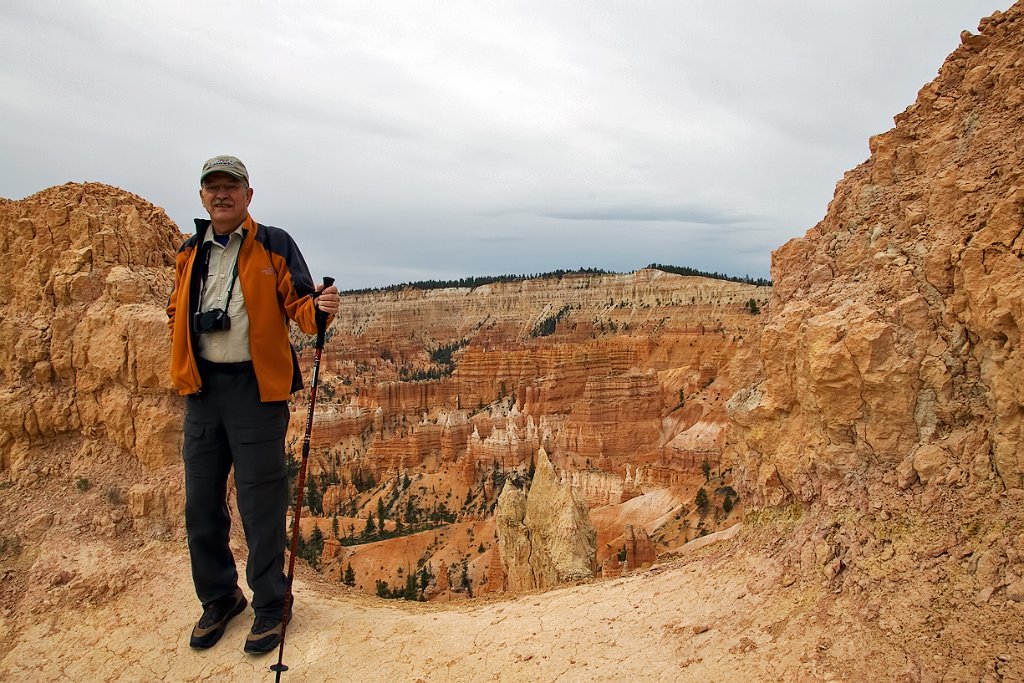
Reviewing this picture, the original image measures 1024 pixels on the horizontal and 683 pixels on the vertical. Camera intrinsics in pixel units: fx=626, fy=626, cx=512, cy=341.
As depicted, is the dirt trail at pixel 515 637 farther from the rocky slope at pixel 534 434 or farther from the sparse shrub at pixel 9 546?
the rocky slope at pixel 534 434

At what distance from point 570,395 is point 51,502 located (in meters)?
42.7

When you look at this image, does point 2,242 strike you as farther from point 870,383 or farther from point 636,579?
point 870,383

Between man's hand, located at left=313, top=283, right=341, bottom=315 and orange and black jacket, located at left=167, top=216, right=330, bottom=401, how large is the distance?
0.05 meters

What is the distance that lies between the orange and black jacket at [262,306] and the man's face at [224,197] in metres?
0.12

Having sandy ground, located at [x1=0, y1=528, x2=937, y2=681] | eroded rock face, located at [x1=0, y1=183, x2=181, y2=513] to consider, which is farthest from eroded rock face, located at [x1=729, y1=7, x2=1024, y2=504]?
eroded rock face, located at [x1=0, y1=183, x2=181, y2=513]

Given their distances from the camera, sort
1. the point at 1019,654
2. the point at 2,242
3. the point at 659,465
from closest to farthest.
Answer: the point at 1019,654, the point at 2,242, the point at 659,465

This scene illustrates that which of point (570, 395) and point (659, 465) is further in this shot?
point (570, 395)

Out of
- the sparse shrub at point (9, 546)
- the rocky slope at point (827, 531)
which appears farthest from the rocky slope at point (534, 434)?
the sparse shrub at point (9, 546)

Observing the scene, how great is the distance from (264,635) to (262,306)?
232 centimetres

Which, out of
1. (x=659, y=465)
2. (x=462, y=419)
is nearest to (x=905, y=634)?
(x=659, y=465)

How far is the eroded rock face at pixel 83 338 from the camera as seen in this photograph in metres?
6.23

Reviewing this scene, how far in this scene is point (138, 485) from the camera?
235 inches

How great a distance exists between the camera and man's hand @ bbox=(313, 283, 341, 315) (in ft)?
13.8

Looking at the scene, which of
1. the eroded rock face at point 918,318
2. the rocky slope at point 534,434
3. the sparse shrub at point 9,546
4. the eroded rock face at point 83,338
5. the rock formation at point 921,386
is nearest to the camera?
the rock formation at point 921,386
